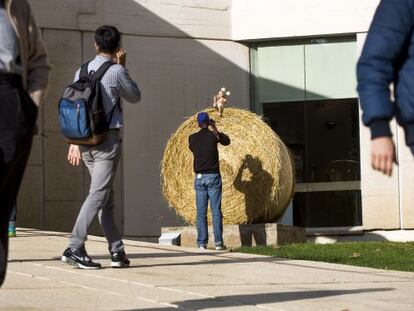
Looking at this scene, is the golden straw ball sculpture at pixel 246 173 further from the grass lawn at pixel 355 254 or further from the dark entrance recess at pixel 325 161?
the dark entrance recess at pixel 325 161

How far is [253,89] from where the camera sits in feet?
65.0

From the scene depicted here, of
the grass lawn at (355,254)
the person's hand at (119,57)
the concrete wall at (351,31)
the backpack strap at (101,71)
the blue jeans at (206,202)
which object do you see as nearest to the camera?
the backpack strap at (101,71)

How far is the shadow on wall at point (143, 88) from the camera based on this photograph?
1805 centimetres

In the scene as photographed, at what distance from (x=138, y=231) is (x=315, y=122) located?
3.26m

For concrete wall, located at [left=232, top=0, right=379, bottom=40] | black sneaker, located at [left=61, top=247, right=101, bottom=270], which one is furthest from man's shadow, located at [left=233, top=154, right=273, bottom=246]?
black sneaker, located at [left=61, top=247, right=101, bottom=270]

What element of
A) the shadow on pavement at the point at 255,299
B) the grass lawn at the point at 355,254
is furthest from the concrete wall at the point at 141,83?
the shadow on pavement at the point at 255,299

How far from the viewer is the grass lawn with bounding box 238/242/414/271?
11.8m

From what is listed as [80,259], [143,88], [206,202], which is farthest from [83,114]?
[143,88]

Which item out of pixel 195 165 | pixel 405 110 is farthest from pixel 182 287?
pixel 195 165

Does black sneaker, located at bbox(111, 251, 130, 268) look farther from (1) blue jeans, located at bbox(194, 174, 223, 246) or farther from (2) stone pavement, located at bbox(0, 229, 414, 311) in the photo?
(1) blue jeans, located at bbox(194, 174, 223, 246)

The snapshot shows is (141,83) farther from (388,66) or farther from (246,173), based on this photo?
(388,66)

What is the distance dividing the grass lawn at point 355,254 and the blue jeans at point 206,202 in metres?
0.86

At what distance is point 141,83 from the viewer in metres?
18.9

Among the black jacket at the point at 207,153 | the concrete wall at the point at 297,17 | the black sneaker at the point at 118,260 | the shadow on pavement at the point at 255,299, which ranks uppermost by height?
the concrete wall at the point at 297,17
